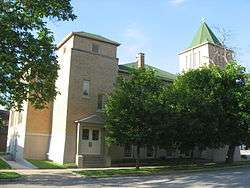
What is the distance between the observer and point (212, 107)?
32156mm

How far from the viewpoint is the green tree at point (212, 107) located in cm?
3002

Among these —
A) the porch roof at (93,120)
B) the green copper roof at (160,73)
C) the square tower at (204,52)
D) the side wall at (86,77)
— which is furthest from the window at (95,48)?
the square tower at (204,52)

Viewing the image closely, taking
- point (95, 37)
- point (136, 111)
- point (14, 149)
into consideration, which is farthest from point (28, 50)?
point (14, 149)

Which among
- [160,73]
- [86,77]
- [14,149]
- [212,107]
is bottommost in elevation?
[14,149]

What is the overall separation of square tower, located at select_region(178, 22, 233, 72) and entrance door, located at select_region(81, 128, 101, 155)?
61.8 ft

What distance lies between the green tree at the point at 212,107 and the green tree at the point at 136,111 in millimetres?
2294

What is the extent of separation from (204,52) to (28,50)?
33.9 meters

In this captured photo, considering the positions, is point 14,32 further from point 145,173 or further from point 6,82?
point 145,173

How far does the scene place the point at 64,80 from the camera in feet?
112

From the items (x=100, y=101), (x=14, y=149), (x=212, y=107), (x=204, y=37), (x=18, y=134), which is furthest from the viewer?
(x=204, y=37)

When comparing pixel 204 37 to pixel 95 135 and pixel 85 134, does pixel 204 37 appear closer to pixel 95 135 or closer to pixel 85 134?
pixel 95 135

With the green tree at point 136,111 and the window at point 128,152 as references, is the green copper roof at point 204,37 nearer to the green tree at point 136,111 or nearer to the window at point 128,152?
the window at point 128,152

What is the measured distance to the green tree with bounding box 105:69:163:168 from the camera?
27.3 m

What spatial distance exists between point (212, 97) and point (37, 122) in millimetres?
16025
